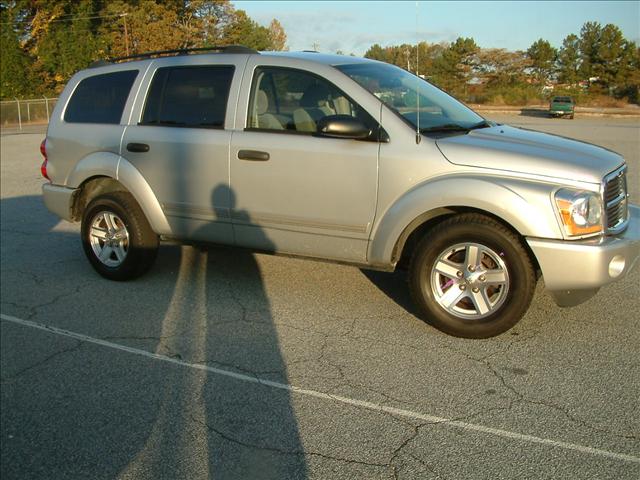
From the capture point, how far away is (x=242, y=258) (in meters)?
7.02

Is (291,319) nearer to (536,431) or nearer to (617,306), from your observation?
(536,431)

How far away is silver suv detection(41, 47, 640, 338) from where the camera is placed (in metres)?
4.46

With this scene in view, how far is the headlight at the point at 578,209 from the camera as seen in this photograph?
4.31 metres

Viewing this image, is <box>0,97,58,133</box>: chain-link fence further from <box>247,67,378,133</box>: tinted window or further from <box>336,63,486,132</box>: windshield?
<box>336,63,486,132</box>: windshield

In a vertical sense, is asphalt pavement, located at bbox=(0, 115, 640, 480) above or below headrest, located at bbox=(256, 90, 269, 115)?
below

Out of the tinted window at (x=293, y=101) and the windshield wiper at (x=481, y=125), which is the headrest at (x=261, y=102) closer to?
the tinted window at (x=293, y=101)

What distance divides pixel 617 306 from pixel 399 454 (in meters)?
2.88

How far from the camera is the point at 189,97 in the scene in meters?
5.86

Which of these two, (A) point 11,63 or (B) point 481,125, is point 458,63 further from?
(B) point 481,125

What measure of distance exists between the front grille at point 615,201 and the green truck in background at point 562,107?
3951cm

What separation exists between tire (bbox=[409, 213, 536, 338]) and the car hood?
0.41 metres

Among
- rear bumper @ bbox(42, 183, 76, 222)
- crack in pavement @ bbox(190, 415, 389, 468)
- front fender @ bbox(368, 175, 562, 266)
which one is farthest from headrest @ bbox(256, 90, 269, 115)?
crack in pavement @ bbox(190, 415, 389, 468)

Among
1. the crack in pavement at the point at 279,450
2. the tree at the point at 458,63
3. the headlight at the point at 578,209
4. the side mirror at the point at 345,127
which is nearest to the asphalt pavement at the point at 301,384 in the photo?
the crack in pavement at the point at 279,450

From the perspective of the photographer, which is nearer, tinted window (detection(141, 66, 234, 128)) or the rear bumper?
tinted window (detection(141, 66, 234, 128))
